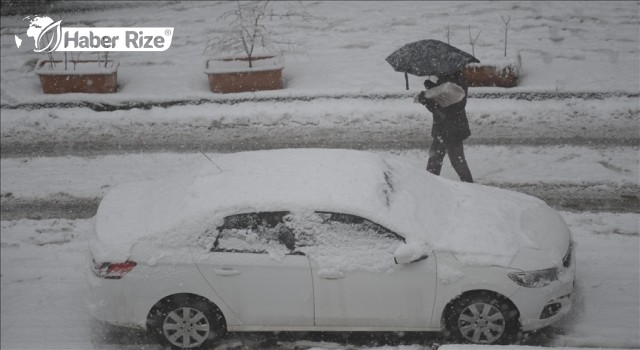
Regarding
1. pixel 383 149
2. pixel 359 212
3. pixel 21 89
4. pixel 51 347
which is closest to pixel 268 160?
pixel 359 212

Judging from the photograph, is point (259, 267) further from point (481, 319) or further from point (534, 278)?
point (534, 278)

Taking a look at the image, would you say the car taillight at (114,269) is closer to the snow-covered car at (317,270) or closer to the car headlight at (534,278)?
the snow-covered car at (317,270)

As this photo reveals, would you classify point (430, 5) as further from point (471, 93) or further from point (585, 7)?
point (471, 93)

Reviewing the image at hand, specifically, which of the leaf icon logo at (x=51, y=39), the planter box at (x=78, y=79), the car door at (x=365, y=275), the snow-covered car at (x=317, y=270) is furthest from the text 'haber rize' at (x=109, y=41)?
the car door at (x=365, y=275)

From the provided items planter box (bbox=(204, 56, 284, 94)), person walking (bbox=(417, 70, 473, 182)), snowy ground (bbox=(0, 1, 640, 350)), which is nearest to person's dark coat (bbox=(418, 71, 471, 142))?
person walking (bbox=(417, 70, 473, 182))

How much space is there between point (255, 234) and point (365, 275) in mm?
1024

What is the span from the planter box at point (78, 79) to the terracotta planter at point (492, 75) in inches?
237

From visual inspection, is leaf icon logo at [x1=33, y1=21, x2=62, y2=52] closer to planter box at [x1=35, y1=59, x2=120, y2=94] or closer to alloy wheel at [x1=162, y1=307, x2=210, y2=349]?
planter box at [x1=35, y1=59, x2=120, y2=94]

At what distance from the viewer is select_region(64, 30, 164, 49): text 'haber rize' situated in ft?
49.0

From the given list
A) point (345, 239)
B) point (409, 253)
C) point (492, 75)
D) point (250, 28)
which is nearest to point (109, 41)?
point (250, 28)

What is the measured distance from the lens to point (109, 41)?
1514cm

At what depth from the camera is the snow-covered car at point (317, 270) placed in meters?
6.48

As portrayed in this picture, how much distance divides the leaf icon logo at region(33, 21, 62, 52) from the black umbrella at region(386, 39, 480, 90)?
25.2 ft

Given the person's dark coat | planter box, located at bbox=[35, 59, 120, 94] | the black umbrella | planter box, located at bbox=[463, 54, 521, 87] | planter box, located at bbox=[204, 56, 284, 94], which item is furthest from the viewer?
planter box, located at bbox=[35, 59, 120, 94]
